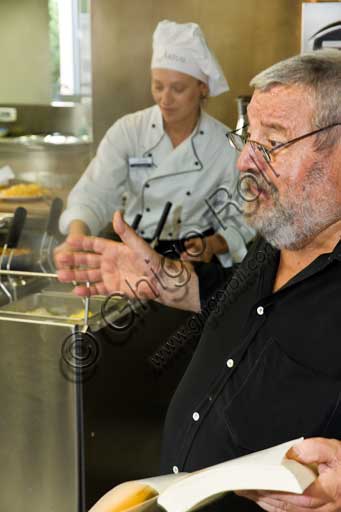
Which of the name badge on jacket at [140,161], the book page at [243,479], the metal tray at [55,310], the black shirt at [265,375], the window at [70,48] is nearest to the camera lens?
the book page at [243,479]

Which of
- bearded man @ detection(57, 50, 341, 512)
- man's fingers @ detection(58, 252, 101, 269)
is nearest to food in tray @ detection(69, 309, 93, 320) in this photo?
man's fingers @ detection(58, 252, 101, 269)

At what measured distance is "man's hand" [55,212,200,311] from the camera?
133 cm

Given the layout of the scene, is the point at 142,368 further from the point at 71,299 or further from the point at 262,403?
the point at 262,403

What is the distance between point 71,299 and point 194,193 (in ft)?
2.48

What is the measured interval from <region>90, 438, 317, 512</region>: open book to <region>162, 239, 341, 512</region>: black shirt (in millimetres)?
175

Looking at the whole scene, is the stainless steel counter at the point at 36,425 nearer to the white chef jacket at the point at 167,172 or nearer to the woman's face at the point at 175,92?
the white chef jacket at the point at 167,172

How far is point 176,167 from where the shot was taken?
2.56m

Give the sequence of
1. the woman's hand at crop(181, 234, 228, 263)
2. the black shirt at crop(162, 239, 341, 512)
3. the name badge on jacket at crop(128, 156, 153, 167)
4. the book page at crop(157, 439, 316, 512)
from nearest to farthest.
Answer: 1. the book page at crop(157, 439, 316, 512)
2. the black shirt at crop(162, 239, 341, 512)
3. the woman's hand at crop(181, 234, 228, 263)
4. the name badge on jacket at crop(128, 156, 153, 167)

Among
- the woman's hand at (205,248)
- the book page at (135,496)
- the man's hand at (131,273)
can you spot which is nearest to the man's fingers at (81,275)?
the man's hand at (131,273)

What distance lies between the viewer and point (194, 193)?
2566 mm

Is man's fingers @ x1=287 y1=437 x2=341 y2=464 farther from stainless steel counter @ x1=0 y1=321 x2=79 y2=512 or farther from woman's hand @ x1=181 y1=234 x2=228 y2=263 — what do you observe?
woman's hand @ x1=181 y1=234 x2=228 y2=263

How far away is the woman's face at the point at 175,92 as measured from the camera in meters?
2.37

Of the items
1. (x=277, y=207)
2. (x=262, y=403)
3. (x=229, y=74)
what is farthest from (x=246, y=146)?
(x=229, y=74)

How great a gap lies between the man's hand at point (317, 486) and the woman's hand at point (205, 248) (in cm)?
136
